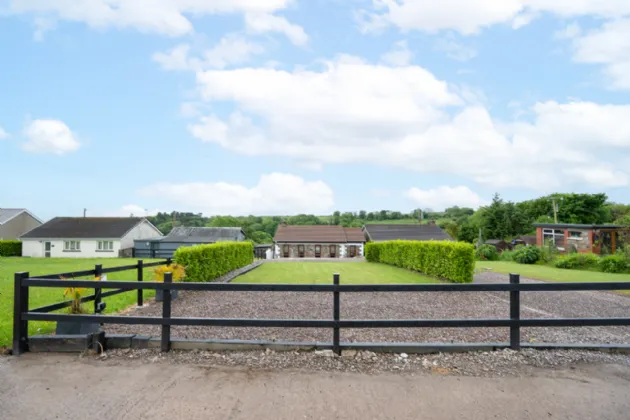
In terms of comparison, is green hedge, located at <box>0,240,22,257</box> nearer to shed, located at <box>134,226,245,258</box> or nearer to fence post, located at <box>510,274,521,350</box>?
shed, located at <box>134,226,245,258</box>

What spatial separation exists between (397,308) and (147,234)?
153 feet

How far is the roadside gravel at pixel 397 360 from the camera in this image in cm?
428

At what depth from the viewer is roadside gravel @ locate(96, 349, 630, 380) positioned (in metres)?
4.28

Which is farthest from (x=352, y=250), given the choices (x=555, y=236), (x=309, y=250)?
(x=555, y=236)

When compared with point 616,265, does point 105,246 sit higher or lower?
lower

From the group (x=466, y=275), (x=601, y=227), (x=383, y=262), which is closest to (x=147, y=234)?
(x=383, y=262)

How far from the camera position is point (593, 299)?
36.5ft

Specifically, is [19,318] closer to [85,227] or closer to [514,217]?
[85,227]

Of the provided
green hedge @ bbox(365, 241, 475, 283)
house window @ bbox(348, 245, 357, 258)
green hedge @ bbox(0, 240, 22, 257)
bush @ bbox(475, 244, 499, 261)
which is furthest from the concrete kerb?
green hedge @ bbox(0, 240, 22, 257)

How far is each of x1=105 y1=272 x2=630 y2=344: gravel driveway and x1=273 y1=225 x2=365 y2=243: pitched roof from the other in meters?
35.7

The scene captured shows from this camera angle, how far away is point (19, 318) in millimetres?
4828

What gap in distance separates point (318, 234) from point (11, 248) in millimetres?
34033

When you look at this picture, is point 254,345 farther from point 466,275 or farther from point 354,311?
point 466,275

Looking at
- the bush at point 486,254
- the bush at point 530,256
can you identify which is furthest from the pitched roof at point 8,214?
the bush at point 530,256
